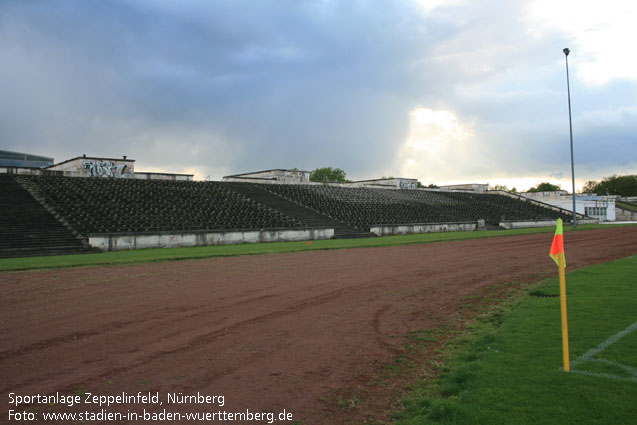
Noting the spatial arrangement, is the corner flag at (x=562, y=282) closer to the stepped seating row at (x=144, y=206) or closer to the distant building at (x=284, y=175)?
the stepped seating row at (x=144, y=206)

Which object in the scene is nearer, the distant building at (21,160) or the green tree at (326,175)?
the distant building at (21,160)

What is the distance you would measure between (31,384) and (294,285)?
24.9 feet

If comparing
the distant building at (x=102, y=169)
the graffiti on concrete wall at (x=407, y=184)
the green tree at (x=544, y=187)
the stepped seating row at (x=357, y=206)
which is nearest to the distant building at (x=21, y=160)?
the distant building at (x=102, y=169)

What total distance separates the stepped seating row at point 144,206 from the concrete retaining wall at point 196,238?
1.22 meters

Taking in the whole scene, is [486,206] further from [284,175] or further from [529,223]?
[284,175]

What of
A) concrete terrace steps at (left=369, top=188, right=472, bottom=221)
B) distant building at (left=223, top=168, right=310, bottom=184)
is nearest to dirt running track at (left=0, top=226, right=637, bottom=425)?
concrete terrace steps at (left=369, top=188, right=472, bottom=221)

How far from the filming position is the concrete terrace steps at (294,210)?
122 ft

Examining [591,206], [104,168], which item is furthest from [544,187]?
[104,168]

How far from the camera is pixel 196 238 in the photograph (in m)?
28.8

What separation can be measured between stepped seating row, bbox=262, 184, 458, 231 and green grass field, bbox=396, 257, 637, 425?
104ft

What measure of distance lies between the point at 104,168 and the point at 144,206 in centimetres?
1402

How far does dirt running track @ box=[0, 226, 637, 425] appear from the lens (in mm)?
5254

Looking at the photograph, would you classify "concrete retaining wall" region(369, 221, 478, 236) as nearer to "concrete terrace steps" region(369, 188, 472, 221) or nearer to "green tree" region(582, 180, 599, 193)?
"concrete terrace steps" region(369, 188, 472, 221)

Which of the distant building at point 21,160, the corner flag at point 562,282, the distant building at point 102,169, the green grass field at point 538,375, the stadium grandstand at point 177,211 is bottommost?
the green grass field at point 538,375
